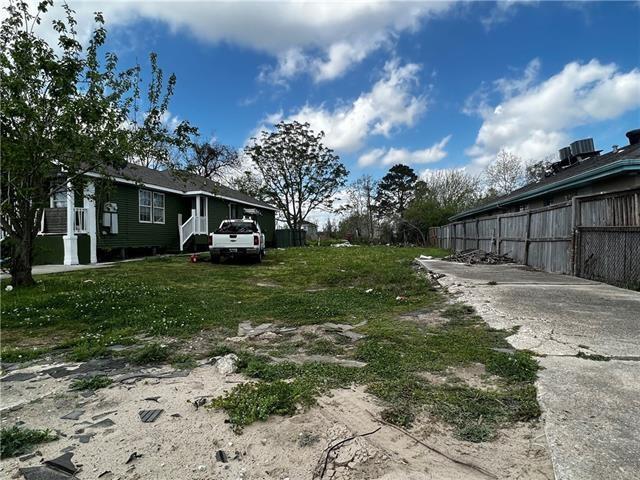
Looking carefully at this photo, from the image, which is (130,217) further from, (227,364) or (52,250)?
(227,364)

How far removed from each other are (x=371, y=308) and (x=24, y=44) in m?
7.57

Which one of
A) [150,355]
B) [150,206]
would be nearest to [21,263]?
[150,355]

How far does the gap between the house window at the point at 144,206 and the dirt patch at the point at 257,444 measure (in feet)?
52.0

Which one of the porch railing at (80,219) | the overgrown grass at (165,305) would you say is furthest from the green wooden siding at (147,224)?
the overgrown grass at (165,305)

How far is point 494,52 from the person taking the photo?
12.4 m

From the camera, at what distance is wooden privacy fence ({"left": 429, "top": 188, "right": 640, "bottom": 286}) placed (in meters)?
7.19

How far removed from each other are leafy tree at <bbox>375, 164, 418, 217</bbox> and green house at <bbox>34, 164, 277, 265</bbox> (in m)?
23.4

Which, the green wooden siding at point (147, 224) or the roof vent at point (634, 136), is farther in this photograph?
the green wooden siding at point (147, 224)

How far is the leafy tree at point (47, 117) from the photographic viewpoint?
6.54 metres

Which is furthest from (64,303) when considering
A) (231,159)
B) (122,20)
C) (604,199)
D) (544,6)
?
(231,159)

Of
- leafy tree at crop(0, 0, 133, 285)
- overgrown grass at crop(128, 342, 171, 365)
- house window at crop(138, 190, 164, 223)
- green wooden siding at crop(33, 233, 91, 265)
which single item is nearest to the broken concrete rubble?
overgrown grass at crop(128, 342, 171, 365)

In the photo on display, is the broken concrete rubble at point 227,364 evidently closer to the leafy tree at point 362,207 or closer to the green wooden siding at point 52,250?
the green wooden siding at point 52,250

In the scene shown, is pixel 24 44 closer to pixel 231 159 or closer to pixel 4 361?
pixel 4 361

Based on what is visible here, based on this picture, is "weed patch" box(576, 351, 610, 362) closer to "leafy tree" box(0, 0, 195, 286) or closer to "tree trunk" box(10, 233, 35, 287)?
"leafy tree" box(0, 0, 195, 286)
